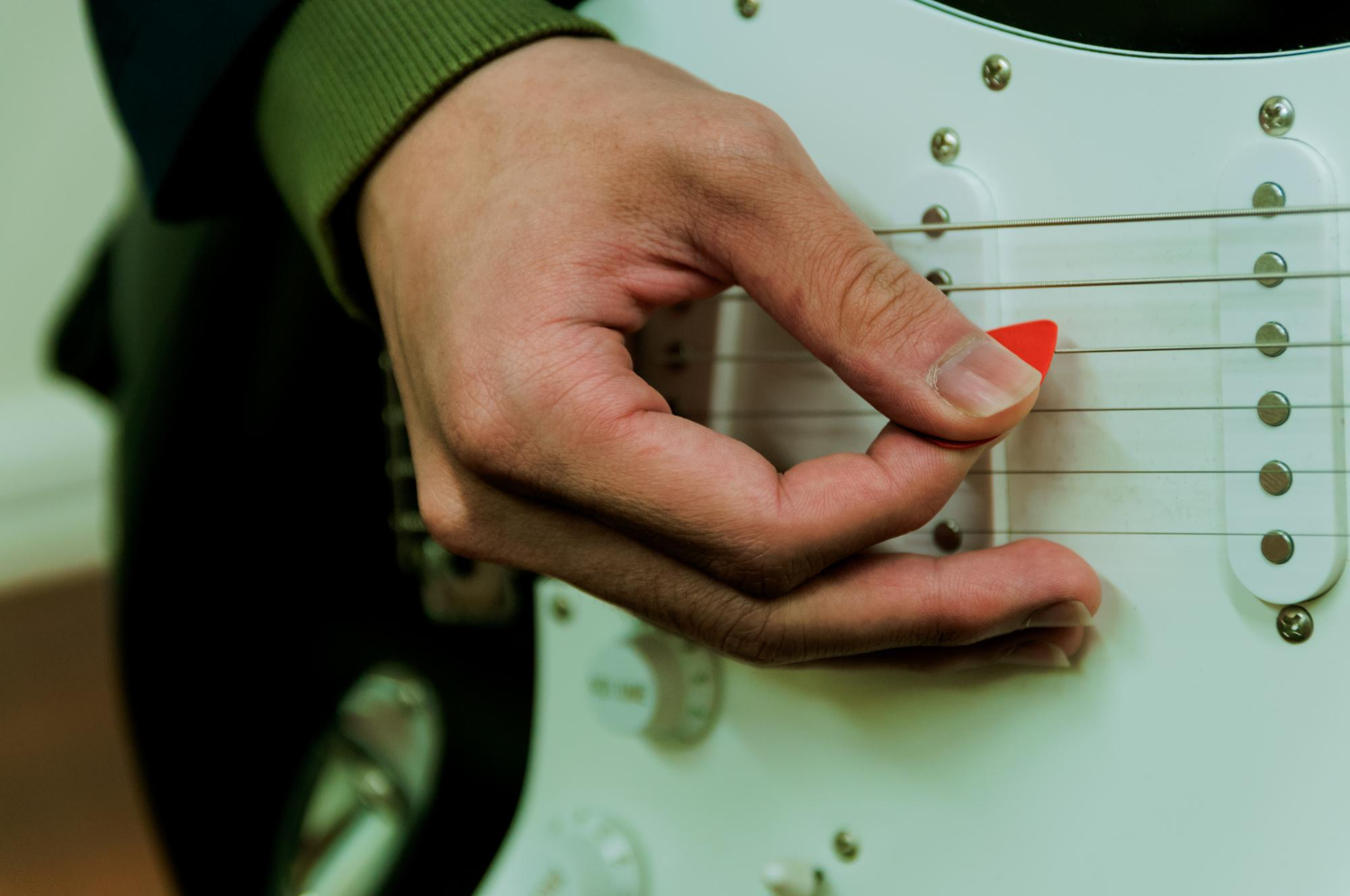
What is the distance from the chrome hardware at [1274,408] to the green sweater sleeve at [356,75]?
1.11 ft

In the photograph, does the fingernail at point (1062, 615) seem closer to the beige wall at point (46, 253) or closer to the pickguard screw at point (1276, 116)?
the pickguard screw at point (1276, 116)

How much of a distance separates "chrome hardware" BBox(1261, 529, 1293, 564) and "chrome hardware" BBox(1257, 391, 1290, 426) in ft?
0.14

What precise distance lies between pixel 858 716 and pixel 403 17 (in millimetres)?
405

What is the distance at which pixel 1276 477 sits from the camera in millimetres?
426

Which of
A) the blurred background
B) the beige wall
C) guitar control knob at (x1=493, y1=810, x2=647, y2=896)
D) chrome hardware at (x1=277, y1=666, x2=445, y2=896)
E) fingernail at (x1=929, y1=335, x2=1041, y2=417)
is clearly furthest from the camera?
the beige wall

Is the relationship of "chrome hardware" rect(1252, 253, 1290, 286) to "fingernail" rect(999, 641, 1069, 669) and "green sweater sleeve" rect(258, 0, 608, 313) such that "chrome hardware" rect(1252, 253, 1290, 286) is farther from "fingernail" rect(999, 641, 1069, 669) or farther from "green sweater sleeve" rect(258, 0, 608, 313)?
"green sweater sleeve" rect(258, 0, 608, 313)

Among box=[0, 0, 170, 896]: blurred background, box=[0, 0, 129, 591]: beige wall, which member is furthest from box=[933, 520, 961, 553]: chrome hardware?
box=[0, 0, 129, 591]: beige wall

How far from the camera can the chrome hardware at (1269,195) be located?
424 mm

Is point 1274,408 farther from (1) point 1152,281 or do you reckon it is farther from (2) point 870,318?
(2) point 870,318

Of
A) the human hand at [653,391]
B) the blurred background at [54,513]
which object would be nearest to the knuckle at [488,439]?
the human hand at [653,391]

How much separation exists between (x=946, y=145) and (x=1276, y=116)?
134mm

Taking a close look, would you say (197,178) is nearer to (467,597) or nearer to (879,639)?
(467,597)

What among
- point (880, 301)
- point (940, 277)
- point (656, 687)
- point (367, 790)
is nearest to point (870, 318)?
point (880, 301)

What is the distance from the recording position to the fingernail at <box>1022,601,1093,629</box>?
1.47 ft
